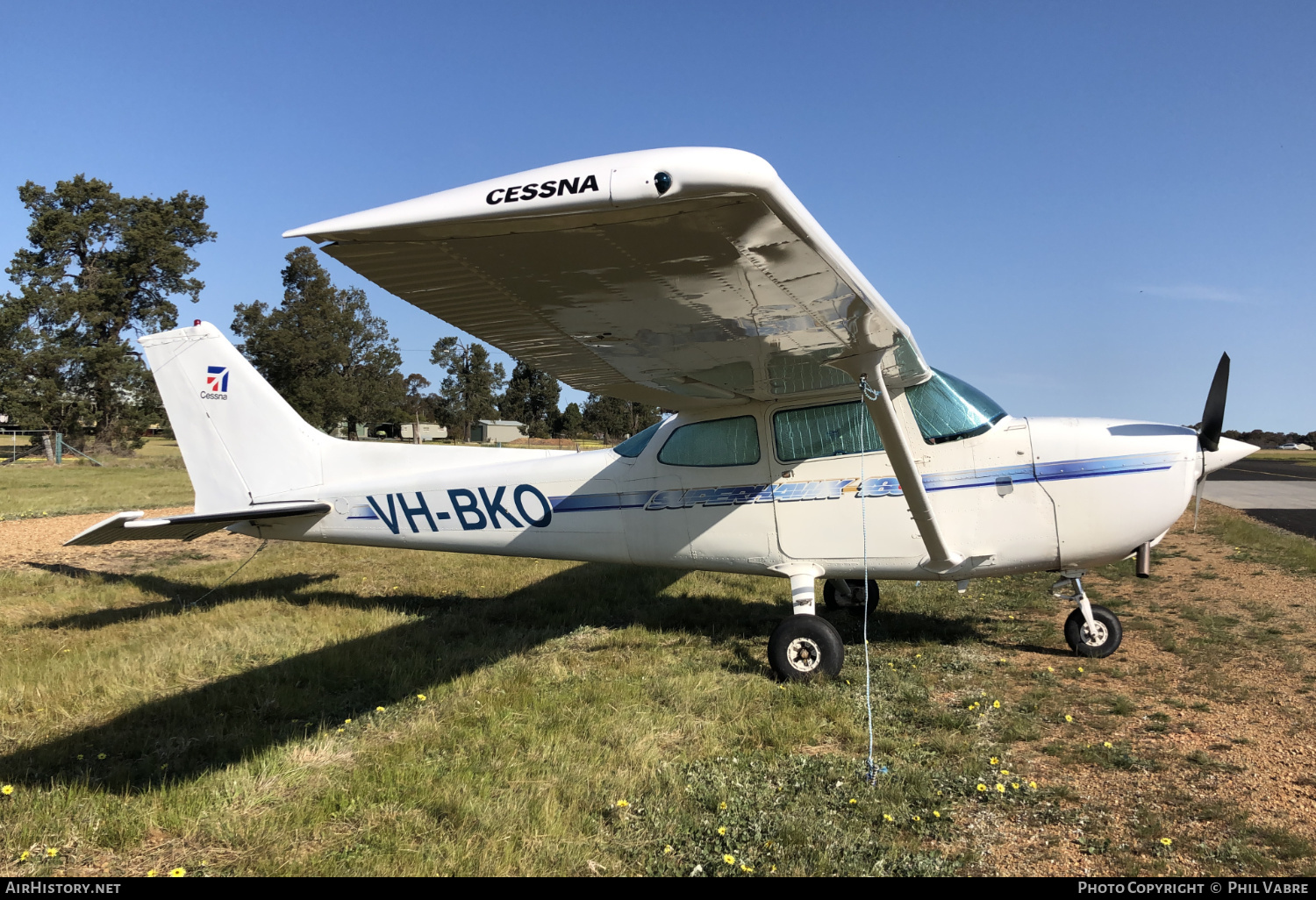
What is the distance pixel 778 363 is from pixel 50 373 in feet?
142

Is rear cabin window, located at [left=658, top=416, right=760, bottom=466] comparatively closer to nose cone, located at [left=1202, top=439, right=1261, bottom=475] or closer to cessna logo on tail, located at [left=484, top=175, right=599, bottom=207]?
nose cone, located at [left=1202, top=439, right=1261, bottom=475]

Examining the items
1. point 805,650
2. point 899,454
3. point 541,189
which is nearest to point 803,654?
point 805,650

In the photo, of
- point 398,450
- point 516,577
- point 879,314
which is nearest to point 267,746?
point 398,450

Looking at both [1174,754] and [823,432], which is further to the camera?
[823,432]

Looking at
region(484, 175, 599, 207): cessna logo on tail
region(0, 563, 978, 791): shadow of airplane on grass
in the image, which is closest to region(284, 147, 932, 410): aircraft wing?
region(484, 175, 599, 207): cessna logo on tail

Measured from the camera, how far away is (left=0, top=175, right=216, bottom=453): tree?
112 ft

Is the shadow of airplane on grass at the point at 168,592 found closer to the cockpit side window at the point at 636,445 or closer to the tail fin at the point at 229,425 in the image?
the tail fin at the point at 229,425

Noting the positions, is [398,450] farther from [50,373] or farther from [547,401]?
[547,401]

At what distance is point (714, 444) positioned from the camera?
608 centimetres

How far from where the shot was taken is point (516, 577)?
382 inches

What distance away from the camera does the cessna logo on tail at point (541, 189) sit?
217cm

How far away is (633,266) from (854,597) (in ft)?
18.2

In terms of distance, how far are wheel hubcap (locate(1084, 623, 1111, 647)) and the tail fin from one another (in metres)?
7.28

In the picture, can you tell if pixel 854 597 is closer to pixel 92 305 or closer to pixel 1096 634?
pixel 1096 634
